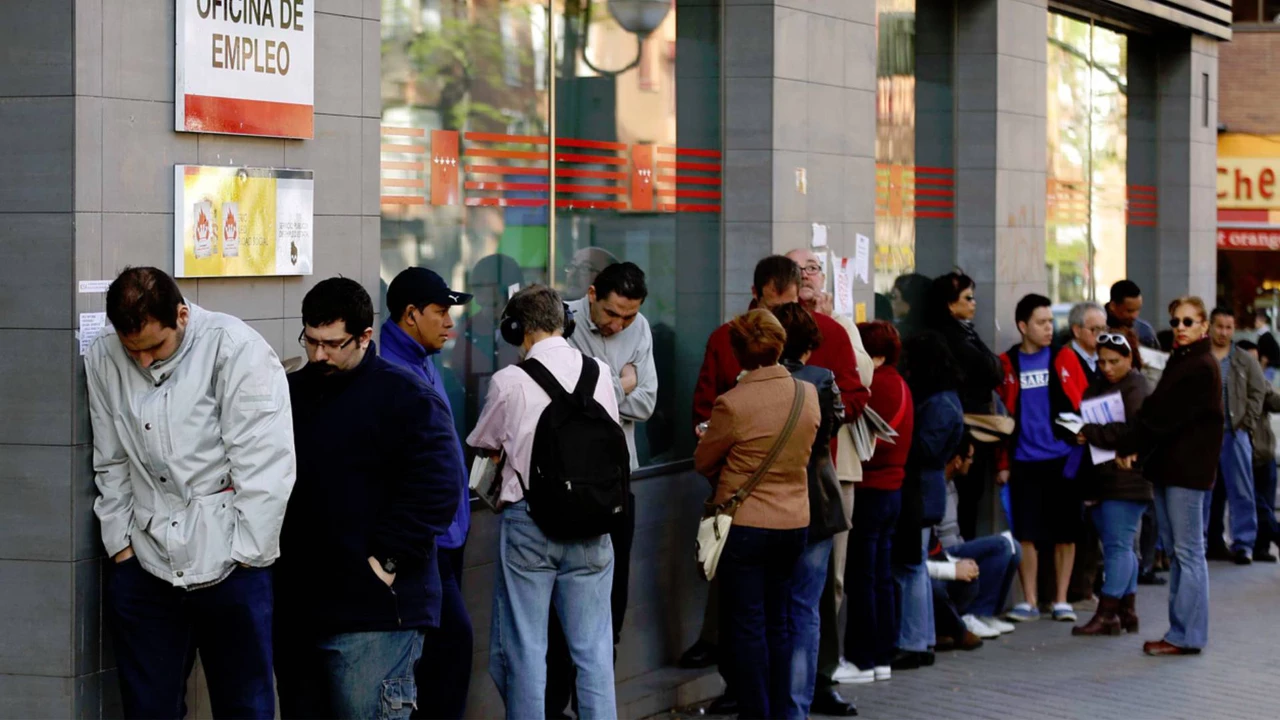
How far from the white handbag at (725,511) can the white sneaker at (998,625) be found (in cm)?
375

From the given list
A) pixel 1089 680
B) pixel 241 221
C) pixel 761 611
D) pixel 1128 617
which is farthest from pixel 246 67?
pixel 1128 617

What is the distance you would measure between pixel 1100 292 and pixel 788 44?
21.2 feet

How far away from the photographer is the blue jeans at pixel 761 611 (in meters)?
7.60

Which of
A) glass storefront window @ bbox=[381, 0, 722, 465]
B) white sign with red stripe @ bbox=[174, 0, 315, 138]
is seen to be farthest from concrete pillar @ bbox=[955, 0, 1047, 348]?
white sign with red stripe @ bbox=[174, 0, 315, 138]

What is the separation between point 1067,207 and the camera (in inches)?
583

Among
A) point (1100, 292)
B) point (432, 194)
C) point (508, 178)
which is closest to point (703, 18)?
point (508, 178)

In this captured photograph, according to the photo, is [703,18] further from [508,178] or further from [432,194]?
[432,194]

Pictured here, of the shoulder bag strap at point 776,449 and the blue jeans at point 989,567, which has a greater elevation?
the shoulder bag strap at point 776,449

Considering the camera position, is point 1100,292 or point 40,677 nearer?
point 40,677

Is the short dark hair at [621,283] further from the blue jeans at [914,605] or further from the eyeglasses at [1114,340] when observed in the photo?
the eyeglasses at [1114,340]

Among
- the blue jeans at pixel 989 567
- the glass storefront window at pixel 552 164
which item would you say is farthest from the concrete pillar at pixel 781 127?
the blue jeans at pixel 989 567

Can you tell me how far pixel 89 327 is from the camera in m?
5.81

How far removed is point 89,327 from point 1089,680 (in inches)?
238

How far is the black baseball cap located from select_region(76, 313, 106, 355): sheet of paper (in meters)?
1.17
